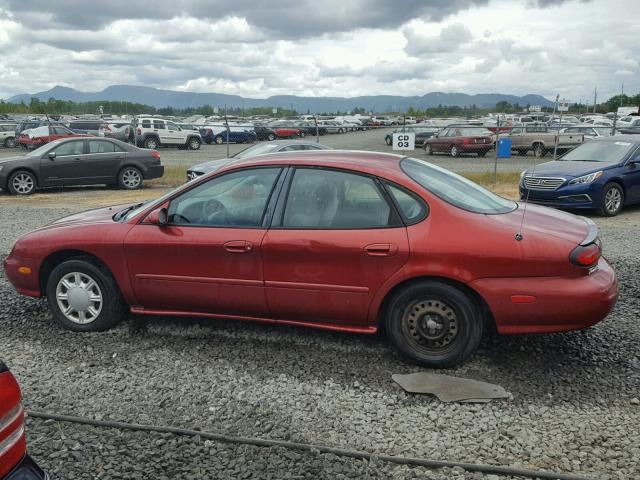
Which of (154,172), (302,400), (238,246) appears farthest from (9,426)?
(154,172)

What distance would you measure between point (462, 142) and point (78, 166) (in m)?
17.9

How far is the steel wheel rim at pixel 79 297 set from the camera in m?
5.06

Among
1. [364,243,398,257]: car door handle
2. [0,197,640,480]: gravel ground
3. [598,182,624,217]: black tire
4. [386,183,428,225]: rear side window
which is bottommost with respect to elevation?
[0,197,640,480]: gravel ground

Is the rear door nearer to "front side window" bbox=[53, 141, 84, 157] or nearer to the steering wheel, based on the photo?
"front side window" bbox=[53, 141, 84, 157]

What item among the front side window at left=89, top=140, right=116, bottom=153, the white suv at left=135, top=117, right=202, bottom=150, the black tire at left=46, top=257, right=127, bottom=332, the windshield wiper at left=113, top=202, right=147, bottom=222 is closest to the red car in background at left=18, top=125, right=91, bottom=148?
the white suv at left=135, top=117, right=202, bottom=150

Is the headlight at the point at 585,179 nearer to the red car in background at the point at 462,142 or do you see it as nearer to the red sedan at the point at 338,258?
the red sedan at the point at 338,258

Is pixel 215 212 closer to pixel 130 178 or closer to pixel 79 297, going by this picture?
pixel 79 297

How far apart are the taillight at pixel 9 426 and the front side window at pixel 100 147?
47.6 ft

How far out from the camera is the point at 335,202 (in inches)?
178

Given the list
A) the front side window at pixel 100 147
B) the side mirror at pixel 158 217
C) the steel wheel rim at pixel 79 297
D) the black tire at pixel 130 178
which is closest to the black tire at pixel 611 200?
the side mirror at pixel 158 217

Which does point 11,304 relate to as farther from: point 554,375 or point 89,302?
point 554,375

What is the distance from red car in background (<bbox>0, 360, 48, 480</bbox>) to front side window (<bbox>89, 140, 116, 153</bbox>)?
14.5 meters

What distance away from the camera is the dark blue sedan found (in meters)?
11.1

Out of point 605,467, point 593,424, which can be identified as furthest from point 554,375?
point 605,467
